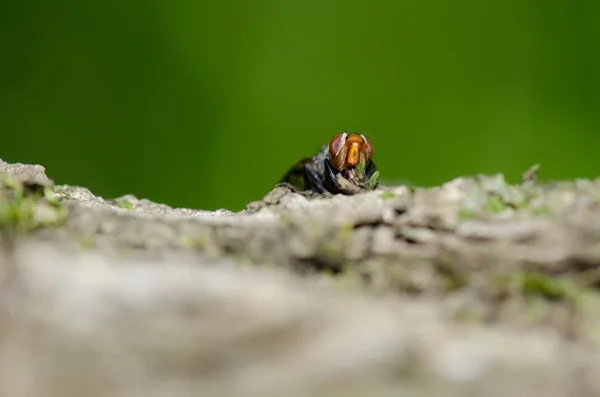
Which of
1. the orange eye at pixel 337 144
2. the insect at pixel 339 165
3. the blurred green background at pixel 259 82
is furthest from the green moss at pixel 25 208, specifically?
the blurred green background at pixel 259 82

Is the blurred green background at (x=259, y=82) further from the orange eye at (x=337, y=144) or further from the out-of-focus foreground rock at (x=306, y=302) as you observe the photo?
the out-of-focus foreground rock at (x=306, y=302)

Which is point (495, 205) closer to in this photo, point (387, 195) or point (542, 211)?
point (542, 211)

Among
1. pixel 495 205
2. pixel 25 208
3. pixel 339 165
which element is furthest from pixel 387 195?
pixel 339 165

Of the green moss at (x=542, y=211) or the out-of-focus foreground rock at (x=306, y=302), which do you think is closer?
the out-of-focus foreground rock at (x=306, y=302)

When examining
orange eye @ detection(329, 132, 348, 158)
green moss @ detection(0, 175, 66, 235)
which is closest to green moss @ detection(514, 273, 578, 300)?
green moss @ detection(0, 175, 66, 235)

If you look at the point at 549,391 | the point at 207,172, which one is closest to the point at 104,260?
the point at 549,391

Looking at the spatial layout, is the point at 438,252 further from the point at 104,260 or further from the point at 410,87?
the point at 410,87
